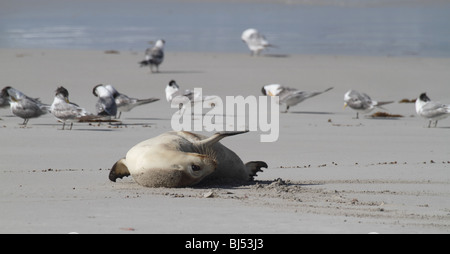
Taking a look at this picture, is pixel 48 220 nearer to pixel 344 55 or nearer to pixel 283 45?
pixel 344 55

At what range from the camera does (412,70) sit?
19.5 meters

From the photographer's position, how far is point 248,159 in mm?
9305

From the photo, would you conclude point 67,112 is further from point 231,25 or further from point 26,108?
point 231,25

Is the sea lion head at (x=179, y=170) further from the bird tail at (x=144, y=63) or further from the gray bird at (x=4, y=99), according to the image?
the bird tail at (x=144, y=63)

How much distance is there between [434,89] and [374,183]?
1022 cm

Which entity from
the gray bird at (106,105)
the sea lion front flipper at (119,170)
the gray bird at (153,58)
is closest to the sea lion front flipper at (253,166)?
the sea lion front flipper at (119,170)

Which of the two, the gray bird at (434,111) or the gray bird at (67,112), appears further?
the gray bird at (434,111)

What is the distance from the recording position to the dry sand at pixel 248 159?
18.1 feet

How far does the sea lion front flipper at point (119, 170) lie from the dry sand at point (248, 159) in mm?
83

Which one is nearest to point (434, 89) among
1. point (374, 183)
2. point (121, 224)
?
point (374, 183)

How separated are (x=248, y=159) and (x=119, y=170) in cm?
248

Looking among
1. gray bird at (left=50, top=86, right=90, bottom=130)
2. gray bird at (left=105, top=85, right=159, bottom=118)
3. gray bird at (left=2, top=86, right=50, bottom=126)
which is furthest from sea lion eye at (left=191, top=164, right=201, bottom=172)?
gray bird at (left=105, top=85, right=159, bottom=118)

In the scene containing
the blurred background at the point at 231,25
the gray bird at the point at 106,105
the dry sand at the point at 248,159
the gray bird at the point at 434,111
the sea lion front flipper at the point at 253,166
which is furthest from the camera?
the blurred background at the point at 231,25

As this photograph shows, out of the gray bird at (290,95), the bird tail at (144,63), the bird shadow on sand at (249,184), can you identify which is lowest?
the bird shadow on sand at (249,184)
